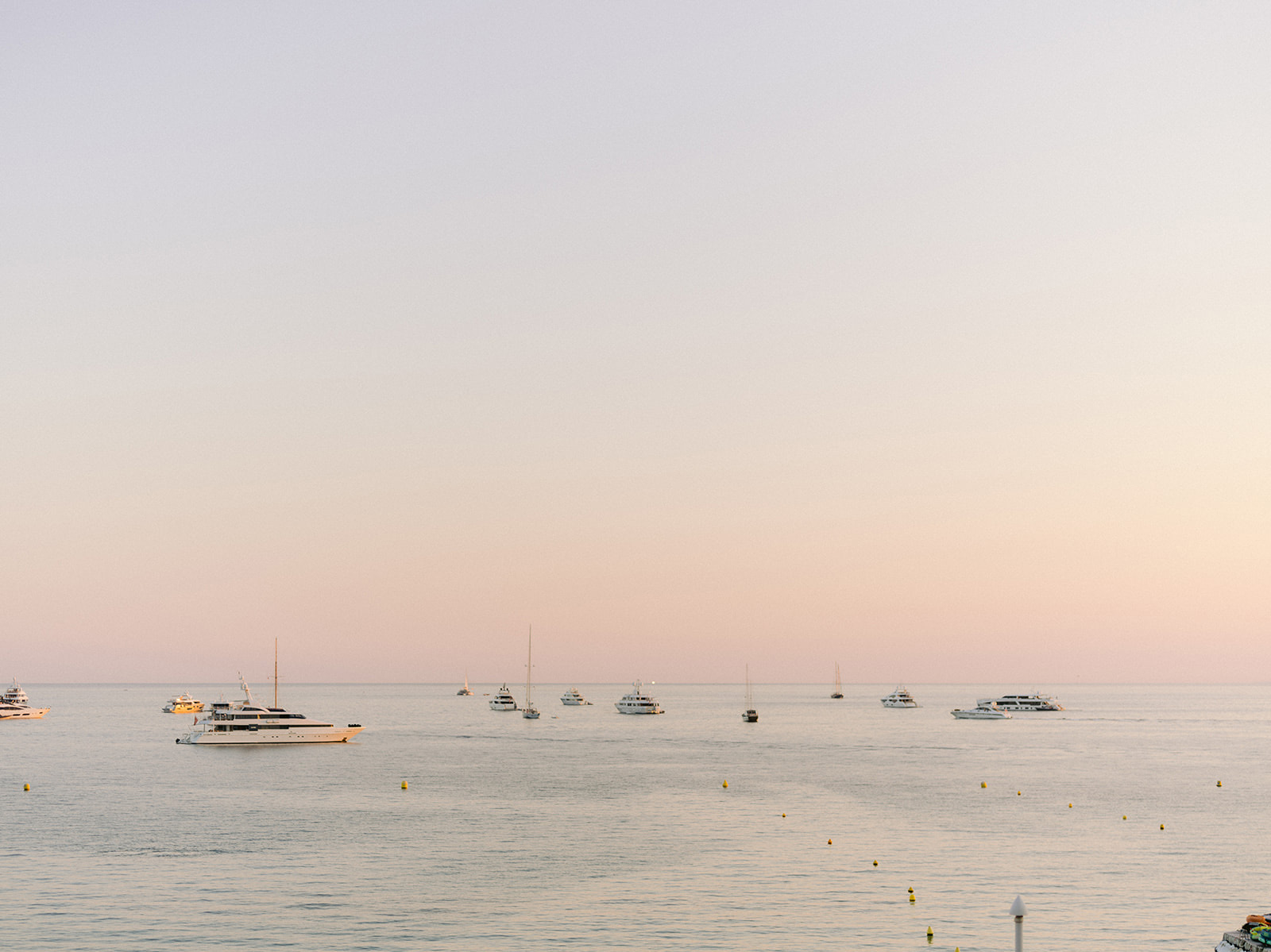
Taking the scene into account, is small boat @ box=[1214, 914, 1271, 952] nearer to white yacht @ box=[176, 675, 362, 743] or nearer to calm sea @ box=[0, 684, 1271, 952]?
calm sea @ box=[0, 684, 1271, 952]

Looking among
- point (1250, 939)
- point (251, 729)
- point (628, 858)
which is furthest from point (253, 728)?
point (1250, 939)

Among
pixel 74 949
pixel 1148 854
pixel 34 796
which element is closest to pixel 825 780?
pixel 1148 854

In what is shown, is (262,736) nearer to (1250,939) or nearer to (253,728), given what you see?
(253,728)

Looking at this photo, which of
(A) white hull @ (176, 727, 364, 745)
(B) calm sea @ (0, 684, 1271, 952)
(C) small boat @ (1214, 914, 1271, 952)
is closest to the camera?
(C) small boat @ (1214, 914, 1271, 952)

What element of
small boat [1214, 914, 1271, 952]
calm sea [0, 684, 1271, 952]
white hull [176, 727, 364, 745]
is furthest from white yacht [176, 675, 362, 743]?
small boat [1214, 914, 1271, 952]

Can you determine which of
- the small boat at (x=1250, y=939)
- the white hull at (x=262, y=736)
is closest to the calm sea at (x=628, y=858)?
the small boat at (x=1250, y=939)

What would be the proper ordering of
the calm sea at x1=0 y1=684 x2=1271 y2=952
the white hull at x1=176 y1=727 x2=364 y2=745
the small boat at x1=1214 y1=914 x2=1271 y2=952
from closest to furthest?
the small boat at x1=1214 y1=914 x2=1271 y2=952 < the calm sea at x1=0 y1=684 x2=1271 y2=952 < the white hull at x1=176 y1=727 x2=364 y2=745

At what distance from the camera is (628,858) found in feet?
260

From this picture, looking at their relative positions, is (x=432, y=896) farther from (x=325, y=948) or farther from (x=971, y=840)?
(x=971, y=840)

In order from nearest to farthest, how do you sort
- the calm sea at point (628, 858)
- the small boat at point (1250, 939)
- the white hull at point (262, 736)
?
the small boat at point (1250, 939)
the calm sea at point (628, 858)
the white hull at point (262, 736)

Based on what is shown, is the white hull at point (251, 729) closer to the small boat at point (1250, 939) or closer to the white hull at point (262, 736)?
the white hull at point (262, 736)

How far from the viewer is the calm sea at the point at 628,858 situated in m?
59.0

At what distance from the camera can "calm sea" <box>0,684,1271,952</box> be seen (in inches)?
2324

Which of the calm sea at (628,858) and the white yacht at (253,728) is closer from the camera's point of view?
the calm sea at (628,858)
